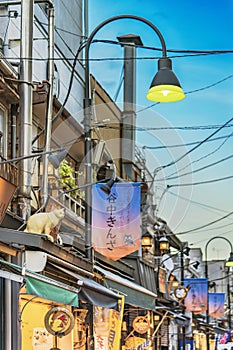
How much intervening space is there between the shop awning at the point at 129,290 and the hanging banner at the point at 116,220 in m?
0.68

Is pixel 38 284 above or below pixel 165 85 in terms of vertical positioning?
below

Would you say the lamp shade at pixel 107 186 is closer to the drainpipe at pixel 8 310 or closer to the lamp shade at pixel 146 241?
the drainpipe at pixel 8 310

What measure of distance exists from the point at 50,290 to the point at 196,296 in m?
32.1

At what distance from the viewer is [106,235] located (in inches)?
819

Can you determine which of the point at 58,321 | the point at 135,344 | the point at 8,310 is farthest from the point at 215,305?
the point at 8,310

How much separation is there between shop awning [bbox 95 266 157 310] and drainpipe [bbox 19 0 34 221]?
351 cm

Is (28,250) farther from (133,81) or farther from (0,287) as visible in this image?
(133,81)

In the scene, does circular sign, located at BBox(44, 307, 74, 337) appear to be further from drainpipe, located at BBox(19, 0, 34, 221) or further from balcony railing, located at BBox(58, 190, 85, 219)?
balcony railing, located at BBox(58, 190, 85, 219)

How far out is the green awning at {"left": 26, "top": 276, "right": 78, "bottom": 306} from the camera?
11.0 m

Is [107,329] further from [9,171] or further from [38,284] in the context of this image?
[38,284]

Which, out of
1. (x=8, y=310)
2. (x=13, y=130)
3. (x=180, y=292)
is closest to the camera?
(x=8, y=310)

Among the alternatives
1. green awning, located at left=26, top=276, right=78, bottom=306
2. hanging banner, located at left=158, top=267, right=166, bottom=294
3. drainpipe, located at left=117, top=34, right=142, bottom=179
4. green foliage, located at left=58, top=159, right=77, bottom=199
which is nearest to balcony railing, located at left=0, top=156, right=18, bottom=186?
green awning, located at left=26, top=276, right=78, bottom=306

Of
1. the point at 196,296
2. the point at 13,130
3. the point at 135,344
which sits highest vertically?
the point at 13,130

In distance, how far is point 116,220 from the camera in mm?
21125
